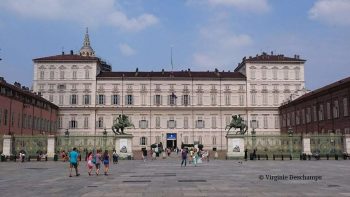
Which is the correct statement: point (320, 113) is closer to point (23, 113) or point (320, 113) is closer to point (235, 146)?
point (235, 146)

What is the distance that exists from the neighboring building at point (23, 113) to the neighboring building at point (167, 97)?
5.23m

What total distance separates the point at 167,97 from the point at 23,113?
2632cm

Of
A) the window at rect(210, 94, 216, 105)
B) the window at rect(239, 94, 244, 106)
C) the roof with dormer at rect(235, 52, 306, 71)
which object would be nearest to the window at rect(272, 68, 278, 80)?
the roof with dormer at rect(235, 52, 306, 71)

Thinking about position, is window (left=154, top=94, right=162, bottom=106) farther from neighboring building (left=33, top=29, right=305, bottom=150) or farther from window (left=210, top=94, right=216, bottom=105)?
window (left=210, top=94, right=216, bottom=105)

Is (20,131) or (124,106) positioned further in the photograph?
(124,106)

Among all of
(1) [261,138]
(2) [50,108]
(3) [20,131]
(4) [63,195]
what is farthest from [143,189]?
(2) [50,108]

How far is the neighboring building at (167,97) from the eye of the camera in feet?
248

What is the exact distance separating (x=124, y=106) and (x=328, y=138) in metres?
42.2

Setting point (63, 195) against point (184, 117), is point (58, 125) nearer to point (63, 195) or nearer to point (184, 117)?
point (184, 117)

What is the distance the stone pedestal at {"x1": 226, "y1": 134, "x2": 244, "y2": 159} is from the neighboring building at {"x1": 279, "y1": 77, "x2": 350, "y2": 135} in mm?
16342

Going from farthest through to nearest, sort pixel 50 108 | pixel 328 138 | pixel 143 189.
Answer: pixel 50 108 < pixel 328 138 < pixel 143 189

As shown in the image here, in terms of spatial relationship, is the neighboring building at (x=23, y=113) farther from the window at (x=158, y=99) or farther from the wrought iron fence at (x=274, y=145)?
the wrought iron fence at (x=274, y=145)

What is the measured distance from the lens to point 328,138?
133 feet

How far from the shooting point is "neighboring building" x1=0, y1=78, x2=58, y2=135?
51.2 metres
